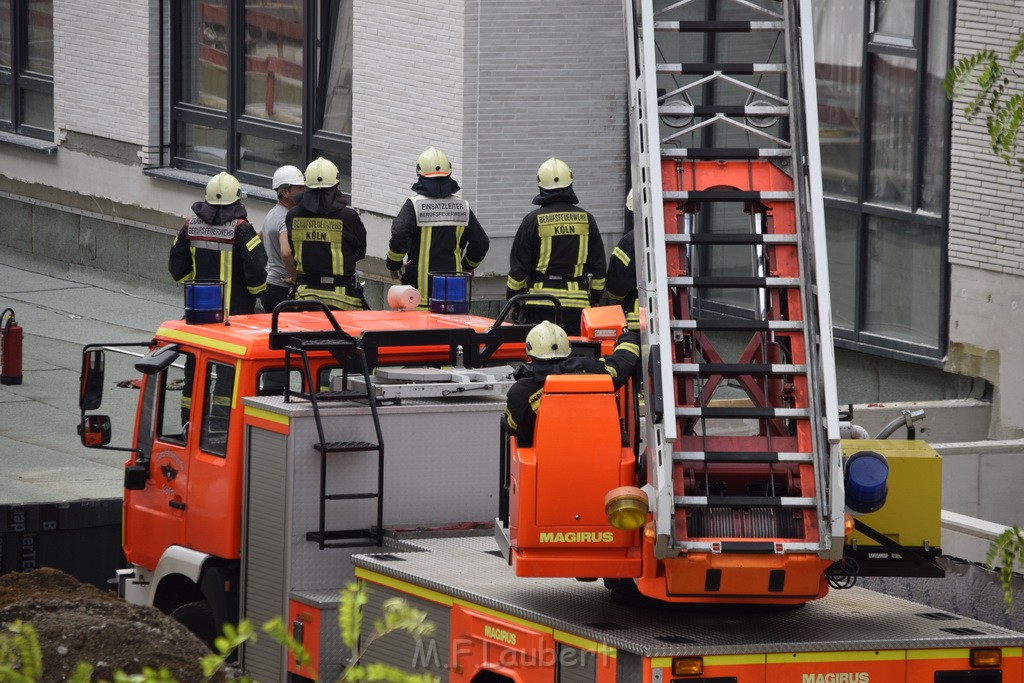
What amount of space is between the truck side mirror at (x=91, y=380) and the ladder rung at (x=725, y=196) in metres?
3.19

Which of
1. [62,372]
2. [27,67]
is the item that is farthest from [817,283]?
[27,67]

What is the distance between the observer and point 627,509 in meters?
6.43

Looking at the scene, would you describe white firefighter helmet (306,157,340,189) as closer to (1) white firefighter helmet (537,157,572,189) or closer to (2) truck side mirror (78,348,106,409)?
(1) white firefighter helmet (537,157,572,189)

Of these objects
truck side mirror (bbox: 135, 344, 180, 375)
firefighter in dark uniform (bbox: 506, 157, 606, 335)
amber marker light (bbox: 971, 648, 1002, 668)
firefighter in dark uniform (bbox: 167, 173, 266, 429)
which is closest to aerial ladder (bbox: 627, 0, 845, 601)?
amber marker light (bbox: 971, 648, 1002, 668)

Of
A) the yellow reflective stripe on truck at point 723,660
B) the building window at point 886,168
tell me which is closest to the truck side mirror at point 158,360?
the yellow reflective stripe on truck at point 723,660

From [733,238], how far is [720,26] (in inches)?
41.9

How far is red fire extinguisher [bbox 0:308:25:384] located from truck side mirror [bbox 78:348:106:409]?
798 centimetres

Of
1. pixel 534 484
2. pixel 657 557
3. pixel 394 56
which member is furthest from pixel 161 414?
pixel 394 56

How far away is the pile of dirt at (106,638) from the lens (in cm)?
721

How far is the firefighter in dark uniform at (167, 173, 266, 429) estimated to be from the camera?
41.7ft

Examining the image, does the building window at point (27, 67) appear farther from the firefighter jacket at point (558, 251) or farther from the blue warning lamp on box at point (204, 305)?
the blue warning lamp on box at point (204, 305)

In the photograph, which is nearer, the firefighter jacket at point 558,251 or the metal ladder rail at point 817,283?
the metal ladder rail at point 817,283

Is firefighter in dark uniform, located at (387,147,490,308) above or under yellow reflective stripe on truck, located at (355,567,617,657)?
above

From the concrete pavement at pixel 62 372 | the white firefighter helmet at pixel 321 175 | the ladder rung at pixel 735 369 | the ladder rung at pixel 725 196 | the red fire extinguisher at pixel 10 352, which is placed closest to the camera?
the ladder rung at pixel 735 369
